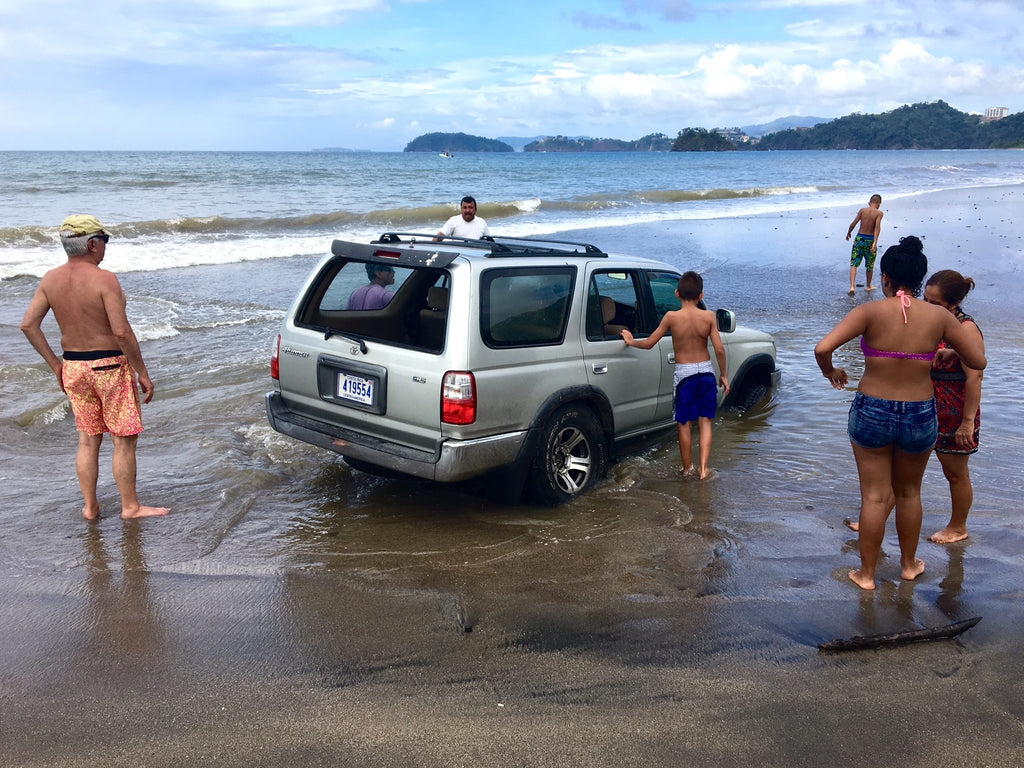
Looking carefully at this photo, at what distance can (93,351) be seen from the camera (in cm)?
515

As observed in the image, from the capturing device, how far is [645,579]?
463 cm

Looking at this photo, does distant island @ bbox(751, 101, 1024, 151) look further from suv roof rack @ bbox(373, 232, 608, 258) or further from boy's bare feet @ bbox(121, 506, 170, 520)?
boy's bare feet @ bbox(121, 506, 170, 520)

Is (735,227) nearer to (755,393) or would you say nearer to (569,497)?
(755,393)

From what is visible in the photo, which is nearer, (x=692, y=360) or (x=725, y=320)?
(x=692, y=360)

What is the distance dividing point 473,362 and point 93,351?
7.64 feet

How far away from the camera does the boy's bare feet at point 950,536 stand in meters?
5.11

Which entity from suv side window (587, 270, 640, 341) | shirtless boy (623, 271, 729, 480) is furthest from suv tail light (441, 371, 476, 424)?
shirtless boy (623, 271, 729, 480)

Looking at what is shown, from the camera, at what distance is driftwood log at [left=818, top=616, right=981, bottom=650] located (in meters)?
3.81

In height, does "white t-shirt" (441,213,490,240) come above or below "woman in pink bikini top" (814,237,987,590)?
above

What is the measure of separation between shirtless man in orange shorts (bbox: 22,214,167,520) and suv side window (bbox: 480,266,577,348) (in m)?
2.11

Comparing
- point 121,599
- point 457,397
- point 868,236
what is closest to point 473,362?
point 457,397

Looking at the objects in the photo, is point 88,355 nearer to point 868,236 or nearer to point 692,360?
point 692,360

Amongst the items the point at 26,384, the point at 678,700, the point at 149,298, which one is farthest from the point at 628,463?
the point at 149,298

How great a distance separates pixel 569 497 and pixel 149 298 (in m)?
10.8
